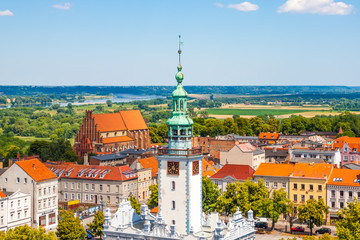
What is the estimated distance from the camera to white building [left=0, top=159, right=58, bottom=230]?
9775 centimetres

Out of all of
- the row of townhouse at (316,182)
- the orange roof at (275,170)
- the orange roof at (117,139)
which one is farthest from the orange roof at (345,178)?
the orange roof at (117,139)

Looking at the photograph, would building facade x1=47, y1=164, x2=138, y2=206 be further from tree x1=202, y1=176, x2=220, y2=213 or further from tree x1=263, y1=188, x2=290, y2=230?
tree x1=263, y1=188, x2=290, y2=230

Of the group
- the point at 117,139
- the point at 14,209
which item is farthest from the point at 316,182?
the point at 117,139

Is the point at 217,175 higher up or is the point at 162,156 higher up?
the point at 162,156

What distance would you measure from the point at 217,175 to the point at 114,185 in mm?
19832

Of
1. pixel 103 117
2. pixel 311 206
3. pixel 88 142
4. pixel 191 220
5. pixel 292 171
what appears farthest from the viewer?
pixel 103 117

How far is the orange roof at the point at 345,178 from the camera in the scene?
102 m

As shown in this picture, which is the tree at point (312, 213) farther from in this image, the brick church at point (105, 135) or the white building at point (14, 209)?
the brick church at point (105, 135)

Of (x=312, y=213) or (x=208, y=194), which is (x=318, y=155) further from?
(x=208, y=194)

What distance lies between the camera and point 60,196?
118m

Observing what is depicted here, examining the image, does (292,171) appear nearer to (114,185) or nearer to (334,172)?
(334,172)

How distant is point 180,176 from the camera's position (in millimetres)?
57594

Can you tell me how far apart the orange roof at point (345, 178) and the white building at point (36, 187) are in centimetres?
4774

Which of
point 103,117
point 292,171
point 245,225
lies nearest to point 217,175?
point 292,171
